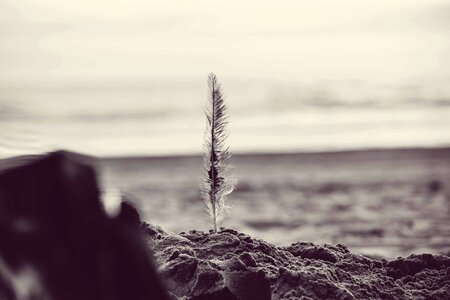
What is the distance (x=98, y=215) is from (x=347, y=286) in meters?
1.80

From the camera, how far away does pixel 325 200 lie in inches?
610

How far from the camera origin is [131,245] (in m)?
1.92

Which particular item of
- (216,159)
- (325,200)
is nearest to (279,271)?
(216,159)

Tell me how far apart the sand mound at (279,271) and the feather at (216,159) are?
213 mm

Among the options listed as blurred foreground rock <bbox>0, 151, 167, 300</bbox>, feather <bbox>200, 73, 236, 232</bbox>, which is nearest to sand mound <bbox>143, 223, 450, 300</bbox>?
feather <bbox>200, 73, 236, 232</bbox>

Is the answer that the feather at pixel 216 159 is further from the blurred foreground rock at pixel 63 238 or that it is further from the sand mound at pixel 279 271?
the blurred foreground rock at pixel 63 238

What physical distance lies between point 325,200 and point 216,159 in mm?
11768

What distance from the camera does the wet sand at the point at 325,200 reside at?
29.8ft

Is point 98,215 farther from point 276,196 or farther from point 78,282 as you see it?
point 276,196

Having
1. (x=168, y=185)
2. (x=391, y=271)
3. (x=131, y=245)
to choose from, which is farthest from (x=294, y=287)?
(x=168, y=185)

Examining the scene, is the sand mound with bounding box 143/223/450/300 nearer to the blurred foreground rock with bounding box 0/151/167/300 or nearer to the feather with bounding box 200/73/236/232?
the feather with bounding box 200/73/236/232

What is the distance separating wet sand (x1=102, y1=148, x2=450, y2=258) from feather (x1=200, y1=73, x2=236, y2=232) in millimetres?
189

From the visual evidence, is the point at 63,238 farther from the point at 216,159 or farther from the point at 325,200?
the point at 325,200

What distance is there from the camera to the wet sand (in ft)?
29.8
